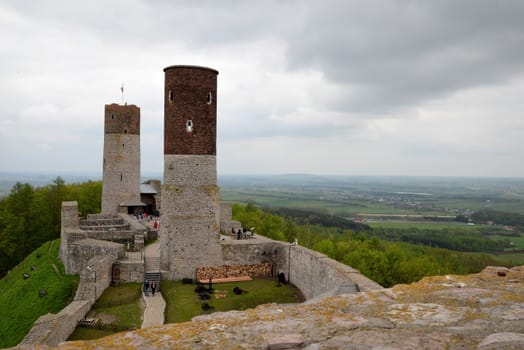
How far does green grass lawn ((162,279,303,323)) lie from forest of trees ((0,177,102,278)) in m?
24.2

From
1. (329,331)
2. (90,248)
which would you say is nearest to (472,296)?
(329,331)

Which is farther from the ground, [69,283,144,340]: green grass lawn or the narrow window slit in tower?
the narrow window slit in tower

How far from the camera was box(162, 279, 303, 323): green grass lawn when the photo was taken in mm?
17891

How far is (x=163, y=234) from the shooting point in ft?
72.5

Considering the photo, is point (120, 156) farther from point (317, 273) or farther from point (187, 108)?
point (317, 273)

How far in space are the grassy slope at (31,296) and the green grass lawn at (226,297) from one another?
6058 mm

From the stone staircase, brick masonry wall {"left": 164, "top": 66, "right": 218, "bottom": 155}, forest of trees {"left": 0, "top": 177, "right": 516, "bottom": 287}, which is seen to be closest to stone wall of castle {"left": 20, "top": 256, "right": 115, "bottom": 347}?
the stone staircase

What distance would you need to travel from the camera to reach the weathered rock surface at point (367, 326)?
3.75 m

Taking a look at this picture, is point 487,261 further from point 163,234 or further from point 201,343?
point 201,343

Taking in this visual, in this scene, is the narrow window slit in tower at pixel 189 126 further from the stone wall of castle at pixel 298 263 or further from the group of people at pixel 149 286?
the group of people at pixel 149 286

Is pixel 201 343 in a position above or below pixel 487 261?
above

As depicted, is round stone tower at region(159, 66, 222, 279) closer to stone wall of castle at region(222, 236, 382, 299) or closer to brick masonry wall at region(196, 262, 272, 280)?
brick masonry wall at region(196, 262, 272, 280)

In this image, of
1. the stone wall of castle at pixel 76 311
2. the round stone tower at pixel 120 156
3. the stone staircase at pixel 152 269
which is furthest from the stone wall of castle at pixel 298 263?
the round stone tower at pixel 120 156

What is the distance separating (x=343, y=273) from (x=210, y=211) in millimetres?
9271
